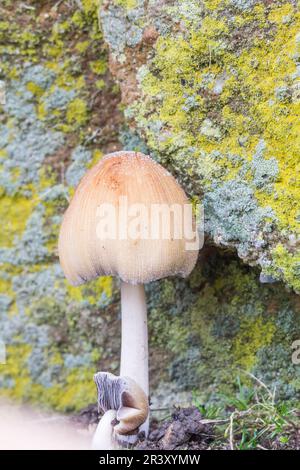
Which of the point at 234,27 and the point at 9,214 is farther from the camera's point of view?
the point at 9,214

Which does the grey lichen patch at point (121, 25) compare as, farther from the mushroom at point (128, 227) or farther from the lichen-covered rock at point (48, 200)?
the mushroom at point (128, 227)

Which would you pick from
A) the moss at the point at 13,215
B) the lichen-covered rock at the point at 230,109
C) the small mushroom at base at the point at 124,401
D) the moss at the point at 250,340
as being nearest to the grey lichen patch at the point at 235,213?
the lichen-covered rock at the point at 230,109

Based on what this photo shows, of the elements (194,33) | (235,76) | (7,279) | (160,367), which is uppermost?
(194,33)

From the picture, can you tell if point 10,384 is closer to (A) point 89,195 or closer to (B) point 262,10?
(A) point 89,195

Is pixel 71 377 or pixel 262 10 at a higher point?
pixel 262 10

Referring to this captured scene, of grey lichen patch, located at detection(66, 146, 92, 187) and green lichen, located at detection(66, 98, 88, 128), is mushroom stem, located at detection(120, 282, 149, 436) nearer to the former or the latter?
grey lichen patch, located at detection(66, 146, 92, 187)

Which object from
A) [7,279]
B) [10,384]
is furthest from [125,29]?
[10,384]

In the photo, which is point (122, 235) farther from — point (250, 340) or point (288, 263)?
point (250, 340)

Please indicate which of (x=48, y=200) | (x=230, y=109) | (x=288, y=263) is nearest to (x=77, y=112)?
(x=48, y=200)

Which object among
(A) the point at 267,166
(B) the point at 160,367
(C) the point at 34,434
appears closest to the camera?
(A) the point at 267,166
